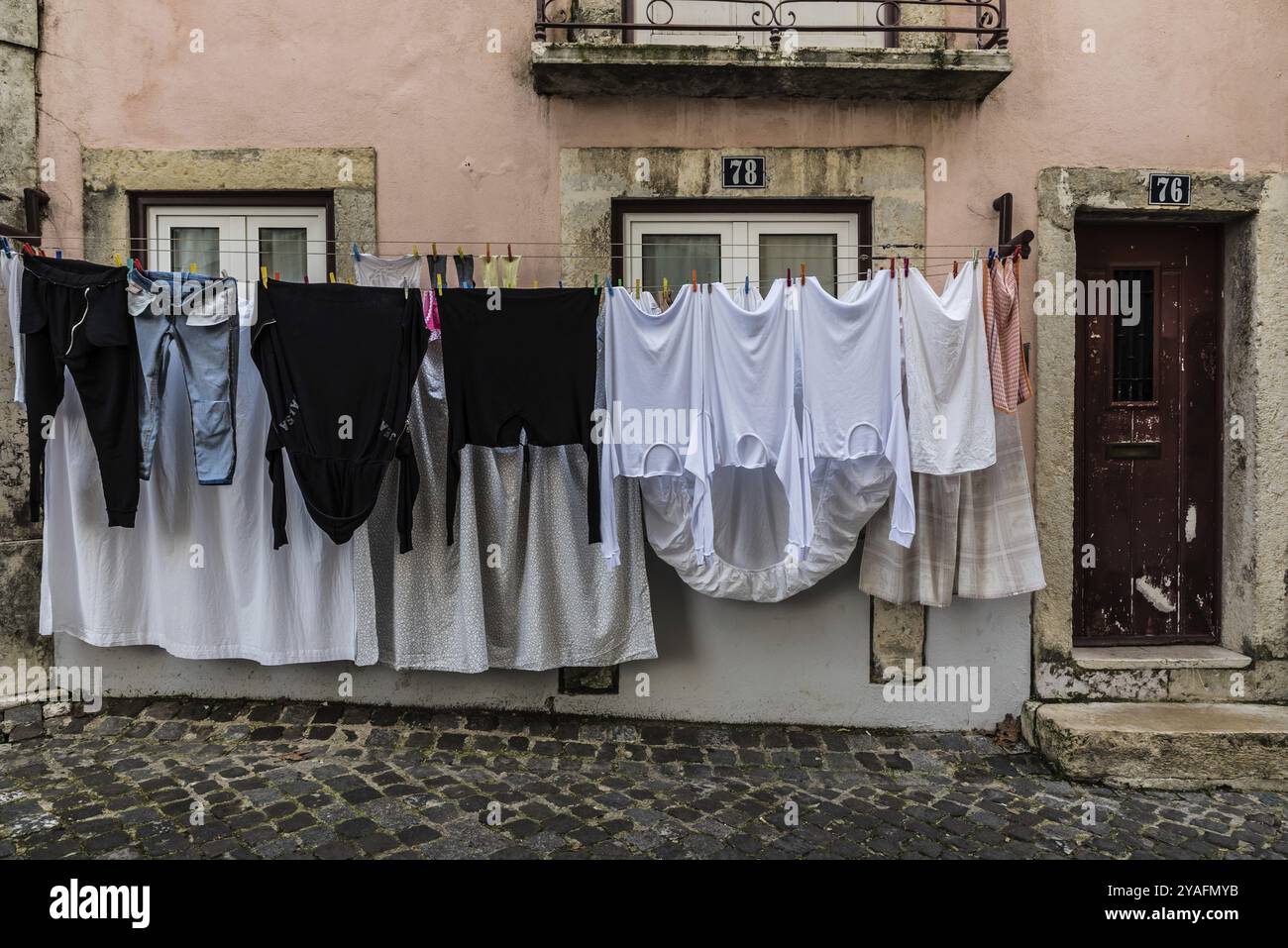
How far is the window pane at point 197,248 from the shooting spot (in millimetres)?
4801

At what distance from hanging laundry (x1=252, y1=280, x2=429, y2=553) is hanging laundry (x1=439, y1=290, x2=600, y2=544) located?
220mm

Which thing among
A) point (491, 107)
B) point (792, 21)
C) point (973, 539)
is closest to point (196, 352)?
point (491, 107)

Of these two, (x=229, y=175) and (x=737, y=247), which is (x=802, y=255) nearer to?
(x=737, y=247)

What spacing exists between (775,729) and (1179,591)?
103 inches

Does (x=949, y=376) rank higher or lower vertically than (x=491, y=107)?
lower

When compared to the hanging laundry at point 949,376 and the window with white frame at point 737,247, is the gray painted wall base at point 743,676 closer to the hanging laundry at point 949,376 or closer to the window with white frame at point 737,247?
the hanging laundry at point 949,376

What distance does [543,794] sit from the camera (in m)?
3.96

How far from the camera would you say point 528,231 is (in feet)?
15.4

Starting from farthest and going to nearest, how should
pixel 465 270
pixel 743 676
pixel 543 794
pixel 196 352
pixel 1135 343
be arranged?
pixel 1135 343, pixel 743 676, pixel 465 270, pixel 196 352, pixel 543 794

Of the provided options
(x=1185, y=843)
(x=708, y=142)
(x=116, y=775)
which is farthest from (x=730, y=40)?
(x=116, y=775)

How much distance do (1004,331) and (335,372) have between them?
10.9ft
